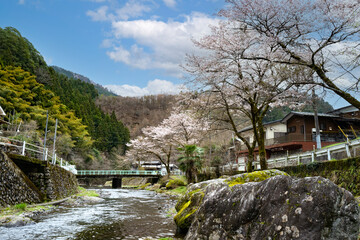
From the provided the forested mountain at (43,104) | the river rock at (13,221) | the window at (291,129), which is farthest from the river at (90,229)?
the window at (291,129)

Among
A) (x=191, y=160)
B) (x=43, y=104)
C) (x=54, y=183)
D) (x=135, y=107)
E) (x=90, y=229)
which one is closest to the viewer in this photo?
(x=90, y=229)

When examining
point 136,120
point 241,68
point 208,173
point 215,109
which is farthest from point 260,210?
point 136,120

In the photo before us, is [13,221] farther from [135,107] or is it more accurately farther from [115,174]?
[135,107]

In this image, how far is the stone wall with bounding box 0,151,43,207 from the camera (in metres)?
10.5

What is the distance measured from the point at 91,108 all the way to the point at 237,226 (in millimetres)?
67751

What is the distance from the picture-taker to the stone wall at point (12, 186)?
10.5 metres

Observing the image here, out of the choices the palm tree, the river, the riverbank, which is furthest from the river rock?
the palm tree

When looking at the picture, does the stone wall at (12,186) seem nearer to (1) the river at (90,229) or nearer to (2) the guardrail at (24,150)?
(2) the guardrail at (24,150)

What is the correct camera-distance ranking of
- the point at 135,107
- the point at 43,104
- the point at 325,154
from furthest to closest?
the point at 135,107 < the point at 43,104 < the point at 325,154

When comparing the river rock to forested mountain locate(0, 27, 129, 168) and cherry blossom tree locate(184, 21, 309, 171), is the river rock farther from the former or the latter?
forested mountain locate(0, 27, 129, 168)

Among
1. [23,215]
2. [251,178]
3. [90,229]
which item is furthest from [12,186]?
[251,178]

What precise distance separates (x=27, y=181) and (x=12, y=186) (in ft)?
5.22

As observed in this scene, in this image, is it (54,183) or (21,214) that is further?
(54,183)

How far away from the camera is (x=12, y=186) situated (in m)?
11.1
